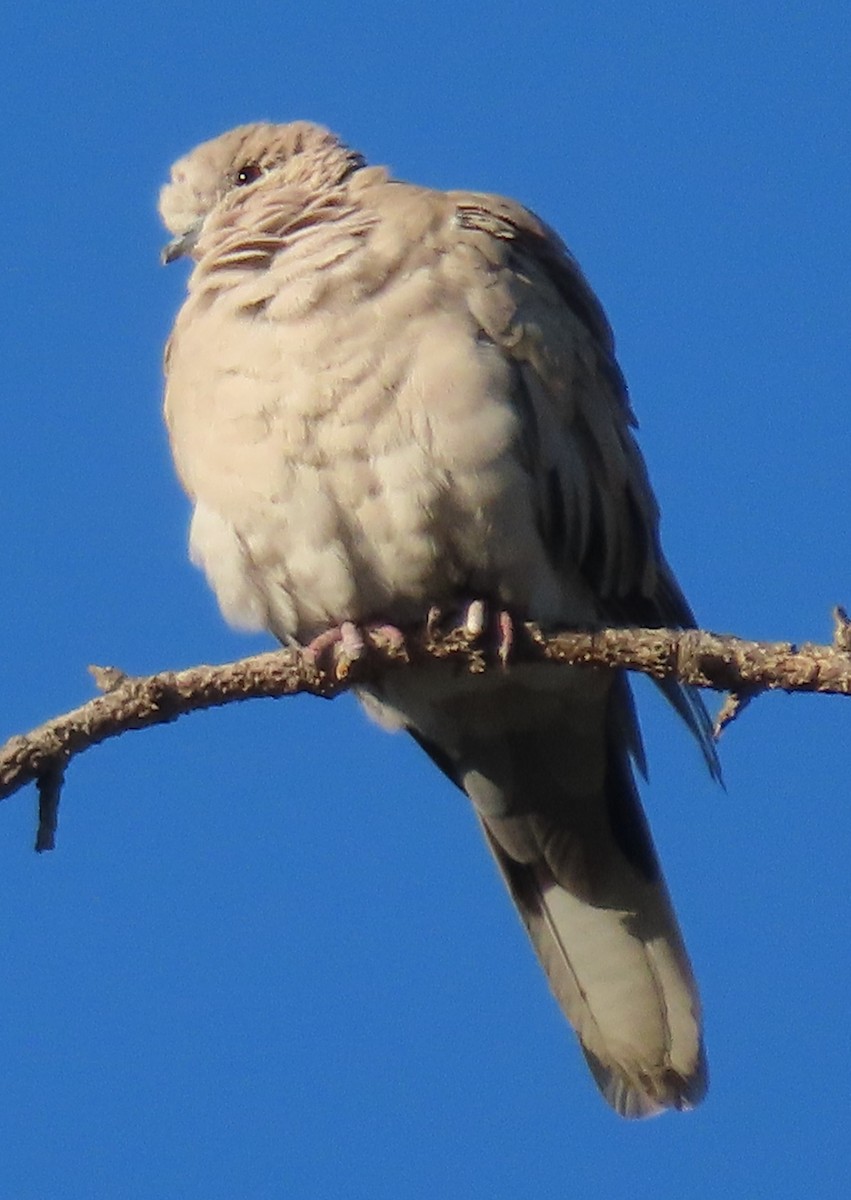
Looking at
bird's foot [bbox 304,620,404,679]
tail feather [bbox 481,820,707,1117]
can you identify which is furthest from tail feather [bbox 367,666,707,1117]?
bird's foot [bbox 304,620,404,679]

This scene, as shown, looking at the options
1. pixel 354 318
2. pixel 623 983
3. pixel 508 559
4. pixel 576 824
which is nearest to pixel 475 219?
pixel 354 318

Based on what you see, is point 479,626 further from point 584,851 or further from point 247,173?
point 247,173

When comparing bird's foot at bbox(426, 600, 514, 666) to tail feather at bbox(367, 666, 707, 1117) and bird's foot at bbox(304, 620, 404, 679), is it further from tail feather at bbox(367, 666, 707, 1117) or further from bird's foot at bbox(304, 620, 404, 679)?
tail feather at bbox(367, 666, 707, 1117)

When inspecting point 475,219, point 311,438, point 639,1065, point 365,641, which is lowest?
point 639,1065

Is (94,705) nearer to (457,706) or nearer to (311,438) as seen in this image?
(311,438)

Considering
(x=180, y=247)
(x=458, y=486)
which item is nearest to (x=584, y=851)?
(x=458, y=486)

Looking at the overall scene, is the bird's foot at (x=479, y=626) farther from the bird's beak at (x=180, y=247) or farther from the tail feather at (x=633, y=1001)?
the bird's beak at (x=180, y=247)

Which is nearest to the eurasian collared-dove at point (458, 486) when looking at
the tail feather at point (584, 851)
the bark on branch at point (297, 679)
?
the tail feather at point (584, 851)
